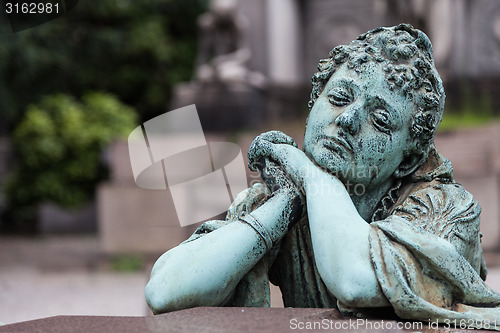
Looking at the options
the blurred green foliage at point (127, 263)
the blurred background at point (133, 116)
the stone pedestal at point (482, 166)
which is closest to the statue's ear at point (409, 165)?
the blurred background at point (133, 116)

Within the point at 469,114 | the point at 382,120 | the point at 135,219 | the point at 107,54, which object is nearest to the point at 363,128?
the point at 382,120

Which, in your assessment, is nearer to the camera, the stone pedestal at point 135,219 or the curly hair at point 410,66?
the curly hair at point 410,66

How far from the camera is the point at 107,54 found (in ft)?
57.3

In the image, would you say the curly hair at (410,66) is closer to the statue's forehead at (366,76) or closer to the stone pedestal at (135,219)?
the statue's forehead at (366,76)

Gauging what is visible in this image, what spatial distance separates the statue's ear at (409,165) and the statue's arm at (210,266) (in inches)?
20.0

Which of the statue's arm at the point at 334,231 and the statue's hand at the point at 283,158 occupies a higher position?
the statue's hand at the point at 283,158

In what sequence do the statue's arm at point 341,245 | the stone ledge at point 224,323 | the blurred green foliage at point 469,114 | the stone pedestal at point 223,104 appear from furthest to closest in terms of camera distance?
the stone pedestal at point 223,104 < the blurred green foliage at point 469,114 < the statue's arm at point 341,245 < the stone ledge at point 224,323

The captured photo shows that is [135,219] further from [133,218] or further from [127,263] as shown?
[127,263]

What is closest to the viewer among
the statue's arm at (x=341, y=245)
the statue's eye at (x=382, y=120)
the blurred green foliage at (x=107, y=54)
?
the statue's arm at (x=341, y=245)

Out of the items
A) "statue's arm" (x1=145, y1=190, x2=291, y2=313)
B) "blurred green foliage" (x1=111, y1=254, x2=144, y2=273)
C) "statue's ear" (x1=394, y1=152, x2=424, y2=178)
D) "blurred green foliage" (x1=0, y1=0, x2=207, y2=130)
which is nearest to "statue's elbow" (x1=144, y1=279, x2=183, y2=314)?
"statue's arm" (x1=145, y1=190, x2=291, y2=313)

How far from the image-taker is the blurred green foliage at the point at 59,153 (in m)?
15.3

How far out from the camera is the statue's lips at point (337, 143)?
2385mm

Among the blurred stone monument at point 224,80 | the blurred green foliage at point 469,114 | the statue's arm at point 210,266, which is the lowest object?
the blurred green foliage at point 469,114

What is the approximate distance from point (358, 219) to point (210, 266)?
0.53 m
